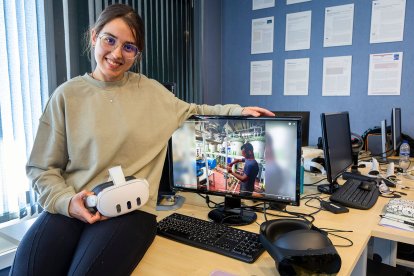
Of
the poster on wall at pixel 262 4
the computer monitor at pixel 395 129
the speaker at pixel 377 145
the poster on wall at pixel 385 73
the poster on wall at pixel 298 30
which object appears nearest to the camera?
the computer monitor at pixel 395 129

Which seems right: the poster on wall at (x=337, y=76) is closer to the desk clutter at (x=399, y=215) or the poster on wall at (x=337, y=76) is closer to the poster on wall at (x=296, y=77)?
the poster on wall at (x=296, y=77)

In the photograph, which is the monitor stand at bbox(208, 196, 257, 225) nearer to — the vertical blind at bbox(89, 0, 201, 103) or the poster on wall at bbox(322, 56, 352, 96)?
the vertical blind at bbox(89, 0, 201, 103)

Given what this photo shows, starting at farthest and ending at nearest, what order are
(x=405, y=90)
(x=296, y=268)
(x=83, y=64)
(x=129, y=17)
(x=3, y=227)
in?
(x=405, y=90) → (x=83, y=64) → (x=3, y=227) → (x=129, y=17) → (x=296, y=268)

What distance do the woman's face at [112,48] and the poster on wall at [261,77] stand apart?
88.9 inches

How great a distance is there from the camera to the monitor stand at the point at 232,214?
3.52 feet

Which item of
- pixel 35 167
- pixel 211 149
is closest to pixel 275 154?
pixel 211 149

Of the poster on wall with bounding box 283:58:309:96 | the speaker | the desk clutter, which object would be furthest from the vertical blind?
the desk clutter

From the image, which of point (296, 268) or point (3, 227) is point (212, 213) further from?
point (3, 227)

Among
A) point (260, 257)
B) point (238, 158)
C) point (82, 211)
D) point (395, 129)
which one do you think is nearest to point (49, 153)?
point (82, 211)

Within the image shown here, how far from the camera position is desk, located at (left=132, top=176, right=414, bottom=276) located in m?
0.78

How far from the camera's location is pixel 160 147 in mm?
1121

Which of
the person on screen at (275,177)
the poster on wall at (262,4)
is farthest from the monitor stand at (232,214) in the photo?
the poster on wall at (262,4)

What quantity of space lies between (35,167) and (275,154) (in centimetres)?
82

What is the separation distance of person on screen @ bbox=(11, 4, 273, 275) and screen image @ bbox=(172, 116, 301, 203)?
8cm
